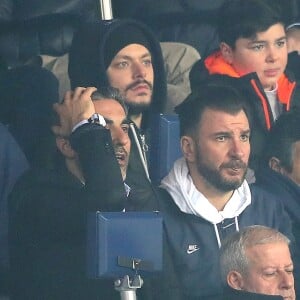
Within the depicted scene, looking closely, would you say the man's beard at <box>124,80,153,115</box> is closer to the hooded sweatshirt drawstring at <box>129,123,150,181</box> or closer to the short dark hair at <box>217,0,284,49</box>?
the hooded sweatshirt drawstring at <box>129,123,150,181</box>

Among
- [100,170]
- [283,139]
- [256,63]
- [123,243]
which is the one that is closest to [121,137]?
[100,170]

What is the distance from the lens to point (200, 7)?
25.9ft

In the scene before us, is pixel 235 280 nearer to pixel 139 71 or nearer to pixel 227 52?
pixel 139 71

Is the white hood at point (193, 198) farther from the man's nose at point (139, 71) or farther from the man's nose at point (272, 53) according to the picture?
the man's nose at point (272, 53)

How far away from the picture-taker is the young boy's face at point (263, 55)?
294 inches

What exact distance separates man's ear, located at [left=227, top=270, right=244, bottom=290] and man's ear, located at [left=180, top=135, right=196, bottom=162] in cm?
59

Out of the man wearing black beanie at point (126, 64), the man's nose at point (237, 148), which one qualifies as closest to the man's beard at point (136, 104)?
the man wearing black beanie at point (126, 64)

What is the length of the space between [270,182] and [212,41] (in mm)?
916

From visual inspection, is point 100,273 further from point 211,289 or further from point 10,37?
point 10,37

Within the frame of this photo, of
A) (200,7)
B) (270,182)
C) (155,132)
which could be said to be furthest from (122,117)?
(200,7)

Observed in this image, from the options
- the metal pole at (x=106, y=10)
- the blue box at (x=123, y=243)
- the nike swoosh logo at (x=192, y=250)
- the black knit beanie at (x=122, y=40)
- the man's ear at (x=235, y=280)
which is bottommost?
the man's ear at (x=235, y=280)

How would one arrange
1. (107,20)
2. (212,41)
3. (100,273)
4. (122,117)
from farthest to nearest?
(212,41)
(107,20)
(122,117)
(100,273)

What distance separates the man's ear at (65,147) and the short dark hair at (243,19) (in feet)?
3.60

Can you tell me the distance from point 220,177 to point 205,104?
1.16ft
